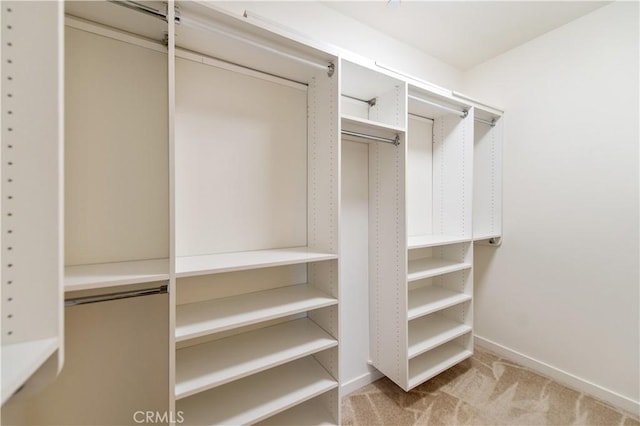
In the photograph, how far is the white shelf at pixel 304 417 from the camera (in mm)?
1347

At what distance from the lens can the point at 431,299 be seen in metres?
1.97

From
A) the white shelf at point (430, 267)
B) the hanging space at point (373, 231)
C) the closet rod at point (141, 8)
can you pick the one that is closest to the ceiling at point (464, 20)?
the hanging space at point (373, 231)

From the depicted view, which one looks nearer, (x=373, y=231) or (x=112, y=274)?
(x=112, y=274)

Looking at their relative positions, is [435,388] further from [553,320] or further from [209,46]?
[209,46]

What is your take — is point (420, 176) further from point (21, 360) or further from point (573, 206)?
point (21, 360)

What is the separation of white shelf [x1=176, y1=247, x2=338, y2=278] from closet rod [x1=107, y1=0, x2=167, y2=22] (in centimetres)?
103

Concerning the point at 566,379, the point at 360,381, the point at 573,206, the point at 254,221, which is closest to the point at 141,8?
the point at 254,221

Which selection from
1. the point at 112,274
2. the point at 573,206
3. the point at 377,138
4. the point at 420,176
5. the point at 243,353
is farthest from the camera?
the point at 420,176

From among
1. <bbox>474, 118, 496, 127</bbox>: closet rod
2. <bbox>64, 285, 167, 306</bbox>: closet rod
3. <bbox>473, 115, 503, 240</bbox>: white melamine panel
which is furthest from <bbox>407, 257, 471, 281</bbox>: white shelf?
<bbox>64, 285, 167, 306</bbox>: closet rod

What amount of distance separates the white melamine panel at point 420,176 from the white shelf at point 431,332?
0.76 m

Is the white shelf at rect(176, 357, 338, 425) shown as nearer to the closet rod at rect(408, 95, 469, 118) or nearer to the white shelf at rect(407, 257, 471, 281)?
the white shelf at rect(407, 257, 471, 281)

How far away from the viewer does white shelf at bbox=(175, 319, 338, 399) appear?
105 centimetres

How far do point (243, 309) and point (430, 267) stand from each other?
4.77ft

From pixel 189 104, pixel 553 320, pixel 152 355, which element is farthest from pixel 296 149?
pixel 553 320
